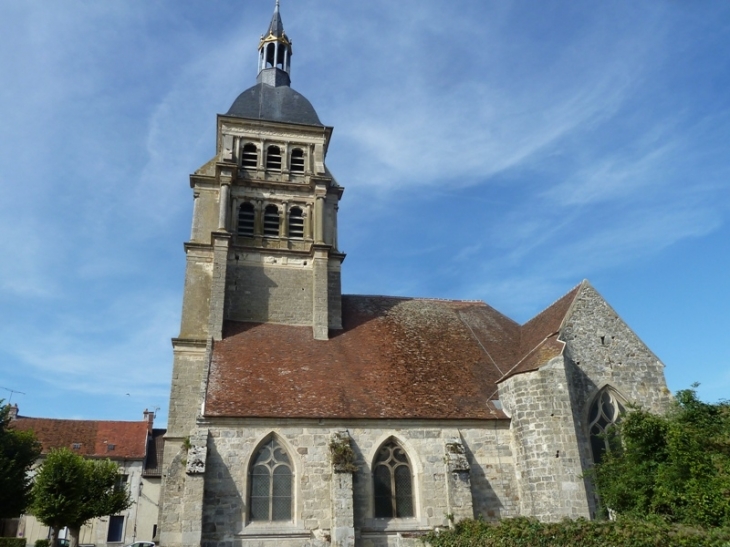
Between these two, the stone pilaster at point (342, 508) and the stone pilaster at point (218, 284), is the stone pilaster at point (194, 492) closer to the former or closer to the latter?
the stone pilaster at point (342, 508)

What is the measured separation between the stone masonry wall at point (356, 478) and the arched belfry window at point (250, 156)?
11343 mm

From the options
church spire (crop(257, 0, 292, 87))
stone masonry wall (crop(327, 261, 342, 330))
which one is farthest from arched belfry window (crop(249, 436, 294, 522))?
church spire (crop(257, 0, 292, 87))

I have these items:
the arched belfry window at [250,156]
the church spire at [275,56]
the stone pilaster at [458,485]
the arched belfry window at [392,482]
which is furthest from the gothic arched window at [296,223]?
the stone pilaster at [458,485]

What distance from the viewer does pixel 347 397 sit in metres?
17.4

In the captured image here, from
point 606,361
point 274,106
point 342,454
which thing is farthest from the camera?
point 274,106

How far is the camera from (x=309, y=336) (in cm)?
2042

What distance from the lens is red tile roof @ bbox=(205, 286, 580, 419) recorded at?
1703cm

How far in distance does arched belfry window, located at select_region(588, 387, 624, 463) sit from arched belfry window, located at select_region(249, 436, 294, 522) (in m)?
8.46

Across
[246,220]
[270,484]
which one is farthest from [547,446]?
[246,220]

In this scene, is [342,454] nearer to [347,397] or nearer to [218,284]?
[347,397]

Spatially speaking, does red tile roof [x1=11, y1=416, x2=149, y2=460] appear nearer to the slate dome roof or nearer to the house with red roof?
the house with red roof

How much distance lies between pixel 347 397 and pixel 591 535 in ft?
28.4

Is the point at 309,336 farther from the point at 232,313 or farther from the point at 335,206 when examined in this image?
the point at 335,206

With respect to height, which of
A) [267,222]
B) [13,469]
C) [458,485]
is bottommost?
[458,485]
